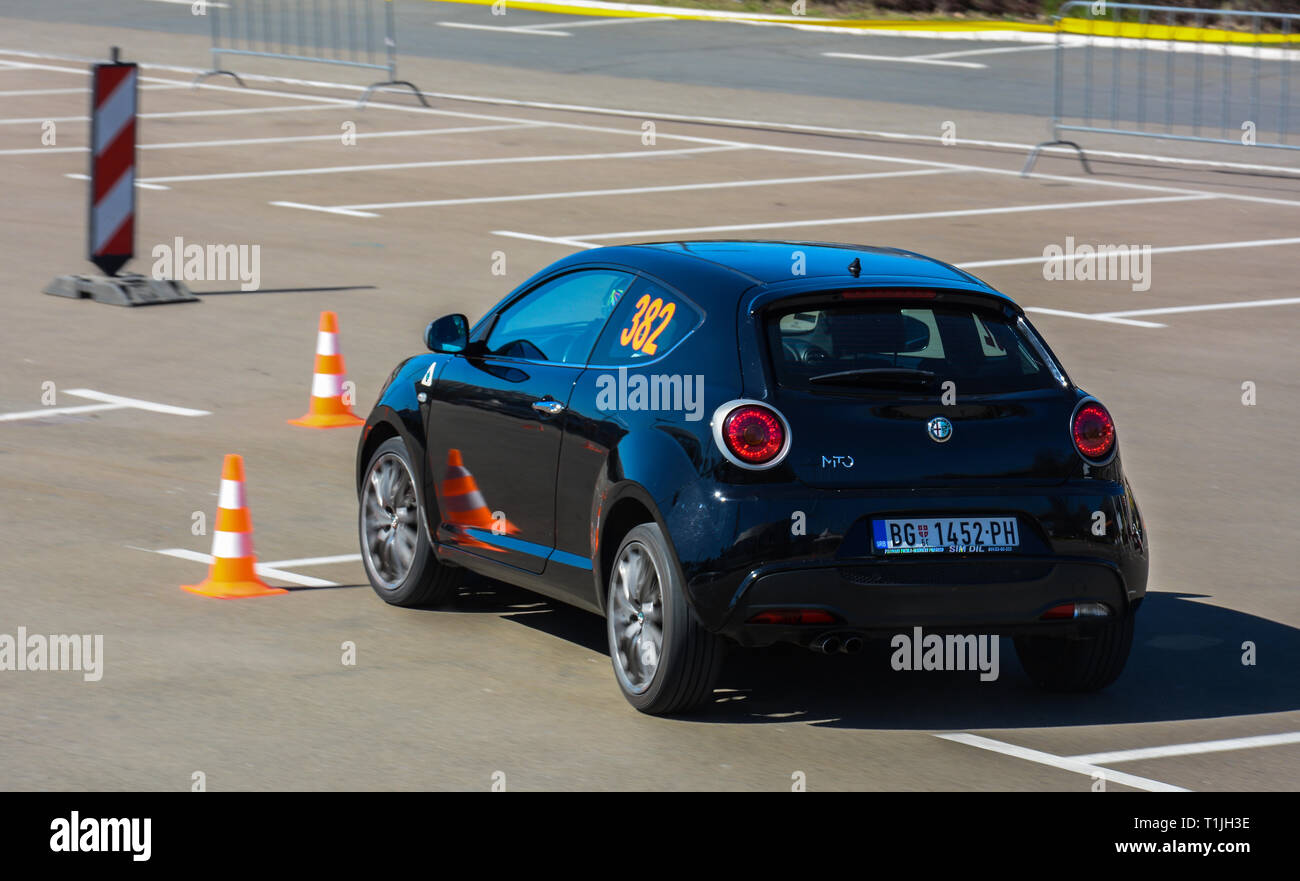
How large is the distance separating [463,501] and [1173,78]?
22.3 meters

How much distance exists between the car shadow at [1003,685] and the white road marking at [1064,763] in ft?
0.54

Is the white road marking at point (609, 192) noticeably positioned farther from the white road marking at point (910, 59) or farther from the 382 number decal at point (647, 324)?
the 382 number decal at point (647, 324)

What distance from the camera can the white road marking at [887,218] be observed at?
725 inches

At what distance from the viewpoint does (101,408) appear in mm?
12258

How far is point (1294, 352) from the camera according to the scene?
47.7ft

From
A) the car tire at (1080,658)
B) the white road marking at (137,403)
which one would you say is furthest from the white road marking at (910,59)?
the car tire at (1080,658)

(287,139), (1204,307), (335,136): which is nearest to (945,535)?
(1204,307)

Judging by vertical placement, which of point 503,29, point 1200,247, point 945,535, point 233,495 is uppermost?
point 503,29

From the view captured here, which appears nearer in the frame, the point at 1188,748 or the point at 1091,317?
the point at 1188,748

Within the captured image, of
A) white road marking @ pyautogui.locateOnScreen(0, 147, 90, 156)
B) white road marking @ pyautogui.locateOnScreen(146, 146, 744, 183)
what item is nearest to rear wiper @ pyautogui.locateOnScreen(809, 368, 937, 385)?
white road marking @ pyautogui.locateOnScreen(146, 146, 744, 183)

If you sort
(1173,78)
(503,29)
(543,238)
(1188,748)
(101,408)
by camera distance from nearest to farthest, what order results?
Result: (1188,748)
(101,408)
(543,238)
(1173,78)
(503,29)

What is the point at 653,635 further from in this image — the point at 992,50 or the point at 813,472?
the point at 992,50

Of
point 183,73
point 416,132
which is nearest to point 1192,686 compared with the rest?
point 416,132

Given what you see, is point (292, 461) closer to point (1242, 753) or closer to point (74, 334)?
point (74, 334)
